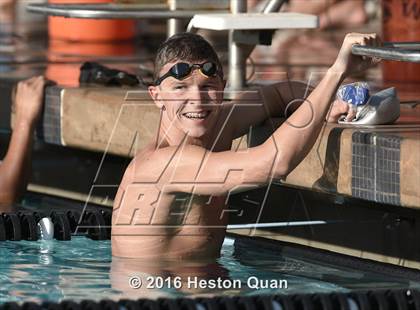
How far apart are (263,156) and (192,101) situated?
394 millimetres

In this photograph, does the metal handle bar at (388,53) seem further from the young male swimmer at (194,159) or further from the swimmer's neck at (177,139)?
the swimmer's neck at (177,139)

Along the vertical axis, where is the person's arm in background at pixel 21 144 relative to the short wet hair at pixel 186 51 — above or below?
below

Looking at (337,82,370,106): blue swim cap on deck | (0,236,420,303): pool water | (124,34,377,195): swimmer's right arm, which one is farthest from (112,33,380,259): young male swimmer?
(337,82,370,106): blue swim cap on deck

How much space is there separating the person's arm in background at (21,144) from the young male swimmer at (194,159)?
5.35 feet

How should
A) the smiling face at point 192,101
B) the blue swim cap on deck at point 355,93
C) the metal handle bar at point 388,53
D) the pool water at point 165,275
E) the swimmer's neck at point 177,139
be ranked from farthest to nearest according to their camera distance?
the blue swim cap on deck at point 355,93, the swimmer's neck at point 177,139, the smiling face at point 192,101, the pool water at point 165,275, the metal handle bar at point 388,53

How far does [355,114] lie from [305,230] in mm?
918

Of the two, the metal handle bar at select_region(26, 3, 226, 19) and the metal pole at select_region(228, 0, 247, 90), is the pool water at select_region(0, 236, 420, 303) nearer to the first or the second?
the metal pole at select_region(228, 0, 247, 90)

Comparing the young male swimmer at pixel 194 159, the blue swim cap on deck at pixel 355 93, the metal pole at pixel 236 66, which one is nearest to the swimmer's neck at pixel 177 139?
the young male swimmer at pixel 194 159

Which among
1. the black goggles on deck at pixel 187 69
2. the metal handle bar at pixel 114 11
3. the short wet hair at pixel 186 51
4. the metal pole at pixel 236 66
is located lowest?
the metal pole at pixel 236 66

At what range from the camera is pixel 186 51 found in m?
5.32

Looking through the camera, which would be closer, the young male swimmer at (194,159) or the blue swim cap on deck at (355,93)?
the young male swimmer at (194,159)

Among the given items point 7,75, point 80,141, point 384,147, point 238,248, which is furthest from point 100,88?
point 384,147

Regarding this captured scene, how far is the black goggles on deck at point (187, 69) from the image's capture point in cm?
528

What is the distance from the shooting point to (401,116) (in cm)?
618
